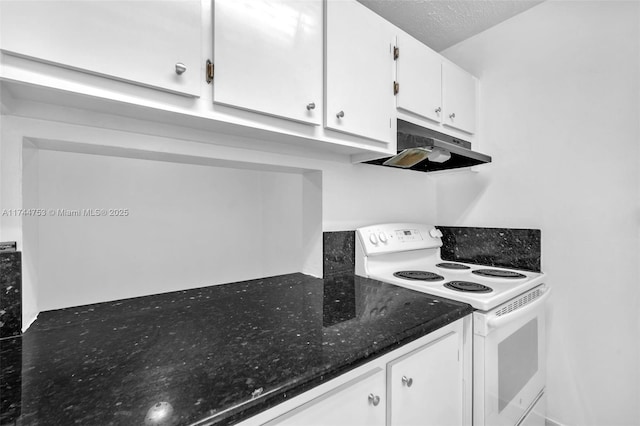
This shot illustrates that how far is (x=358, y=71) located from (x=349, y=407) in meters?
1.18

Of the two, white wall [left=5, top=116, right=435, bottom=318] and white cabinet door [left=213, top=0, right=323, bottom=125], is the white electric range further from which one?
white cabinet door [left=213, top=0, right=323, bottom=125]

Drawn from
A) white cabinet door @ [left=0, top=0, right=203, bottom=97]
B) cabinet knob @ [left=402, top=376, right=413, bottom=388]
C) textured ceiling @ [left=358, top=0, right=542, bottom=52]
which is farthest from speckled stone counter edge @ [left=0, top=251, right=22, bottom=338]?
textured ceiling @ [left=358, top=0, right=542, bottom=52]

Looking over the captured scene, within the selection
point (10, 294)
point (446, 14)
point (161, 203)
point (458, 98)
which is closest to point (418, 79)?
point (458, 98)

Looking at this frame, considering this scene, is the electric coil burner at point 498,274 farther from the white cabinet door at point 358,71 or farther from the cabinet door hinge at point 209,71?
the cabinet door hinge at point 209,71

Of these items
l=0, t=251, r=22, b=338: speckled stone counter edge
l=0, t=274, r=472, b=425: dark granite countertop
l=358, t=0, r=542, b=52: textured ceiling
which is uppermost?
l=358, t=0, r=542, b=52: textured ceiling

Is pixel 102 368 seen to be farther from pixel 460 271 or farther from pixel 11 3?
pixel 460 271

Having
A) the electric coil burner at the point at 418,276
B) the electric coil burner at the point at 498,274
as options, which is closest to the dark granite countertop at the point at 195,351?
the electric coil burner at the point at 418,276

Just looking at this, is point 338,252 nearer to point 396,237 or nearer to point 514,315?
point 396,237

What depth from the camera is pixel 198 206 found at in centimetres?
290

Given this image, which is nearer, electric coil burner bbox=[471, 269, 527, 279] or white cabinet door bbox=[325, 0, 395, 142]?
white cabinet door bbox=[325, 0, 395, 142]

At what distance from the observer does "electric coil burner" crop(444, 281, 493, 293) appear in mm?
1159

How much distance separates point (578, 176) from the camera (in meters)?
1.45

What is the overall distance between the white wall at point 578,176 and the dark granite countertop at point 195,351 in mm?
928

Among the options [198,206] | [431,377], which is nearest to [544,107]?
[431,377]
